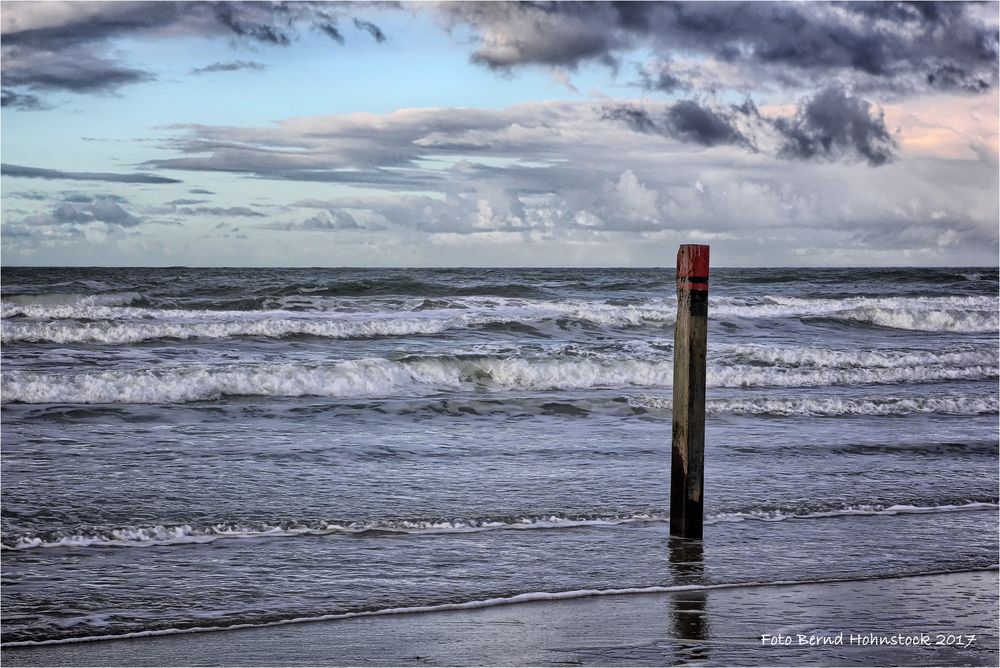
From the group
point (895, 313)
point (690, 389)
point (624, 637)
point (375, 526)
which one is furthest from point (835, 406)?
point (895, 313)

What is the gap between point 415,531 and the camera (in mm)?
7203

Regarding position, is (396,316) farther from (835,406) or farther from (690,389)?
(690,389)

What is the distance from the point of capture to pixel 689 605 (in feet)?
18.5

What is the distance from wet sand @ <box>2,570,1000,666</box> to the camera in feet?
15.6

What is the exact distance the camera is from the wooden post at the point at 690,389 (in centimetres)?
671

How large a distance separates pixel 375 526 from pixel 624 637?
105 inches

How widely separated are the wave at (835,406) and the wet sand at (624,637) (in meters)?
7.41

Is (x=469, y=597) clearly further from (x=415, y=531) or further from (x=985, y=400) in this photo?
(x=985, y=400)

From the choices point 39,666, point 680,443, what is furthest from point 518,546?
point 39,666

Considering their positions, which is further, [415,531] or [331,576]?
[415,531]

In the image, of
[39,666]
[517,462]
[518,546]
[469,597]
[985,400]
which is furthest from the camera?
[985,400]

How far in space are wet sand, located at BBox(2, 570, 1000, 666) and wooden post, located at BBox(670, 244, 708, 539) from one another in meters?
1.13

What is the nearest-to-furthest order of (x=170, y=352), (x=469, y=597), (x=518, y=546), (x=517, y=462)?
(x=469, y=597) < (x=518, y=546) < (x=517, y=462) < (x=170, y=352)

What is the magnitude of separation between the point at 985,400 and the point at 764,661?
36.5ft
